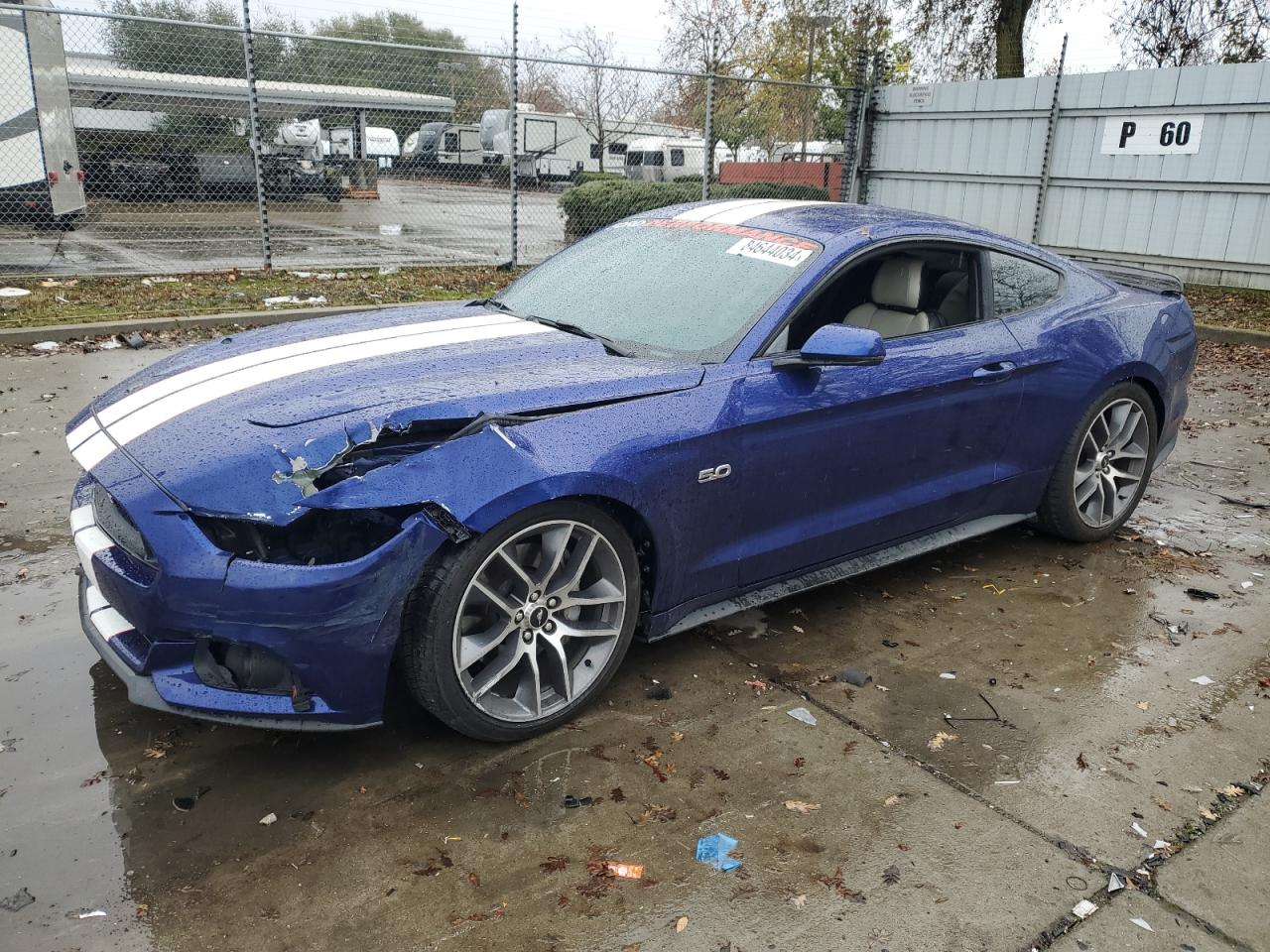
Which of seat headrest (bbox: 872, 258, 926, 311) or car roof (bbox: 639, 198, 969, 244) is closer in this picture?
car roof (bbox: 639, 198, 969, 244)

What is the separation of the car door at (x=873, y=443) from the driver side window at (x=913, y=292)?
0.20 ft

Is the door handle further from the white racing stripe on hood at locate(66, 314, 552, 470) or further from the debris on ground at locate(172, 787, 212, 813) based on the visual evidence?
the debris on ground at locate(172, 787, 212, 813)

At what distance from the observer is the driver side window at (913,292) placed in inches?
157

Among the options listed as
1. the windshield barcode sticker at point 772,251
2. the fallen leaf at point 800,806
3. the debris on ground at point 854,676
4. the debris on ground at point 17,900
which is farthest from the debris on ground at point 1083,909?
the debris on ground at point 17,900

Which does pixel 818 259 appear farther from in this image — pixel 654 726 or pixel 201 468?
pixel 201 468

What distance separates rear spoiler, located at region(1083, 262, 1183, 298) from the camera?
16.4 feet

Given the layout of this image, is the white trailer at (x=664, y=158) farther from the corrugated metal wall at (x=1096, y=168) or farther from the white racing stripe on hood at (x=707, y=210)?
the white racing stripe on hood at (x=707, y=210)

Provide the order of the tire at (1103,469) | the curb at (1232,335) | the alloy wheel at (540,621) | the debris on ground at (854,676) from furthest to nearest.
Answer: the curb at (1232,335) → the tire at (1103,469) → the debris on ground at (854,676) → the alloy wheel at (540,621)

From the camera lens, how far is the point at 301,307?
9.51 m

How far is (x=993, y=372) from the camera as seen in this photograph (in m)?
4.01

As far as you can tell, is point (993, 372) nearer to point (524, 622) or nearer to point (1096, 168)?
point (524, 622)

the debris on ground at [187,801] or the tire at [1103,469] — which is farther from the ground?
the tire at [1103,469]

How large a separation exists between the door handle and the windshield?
84 centimetres

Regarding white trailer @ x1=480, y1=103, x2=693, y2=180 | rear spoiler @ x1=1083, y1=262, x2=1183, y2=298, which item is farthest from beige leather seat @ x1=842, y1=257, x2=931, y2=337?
Result: white trailer @ x1=480, y1=103, x2=693, y2=180
